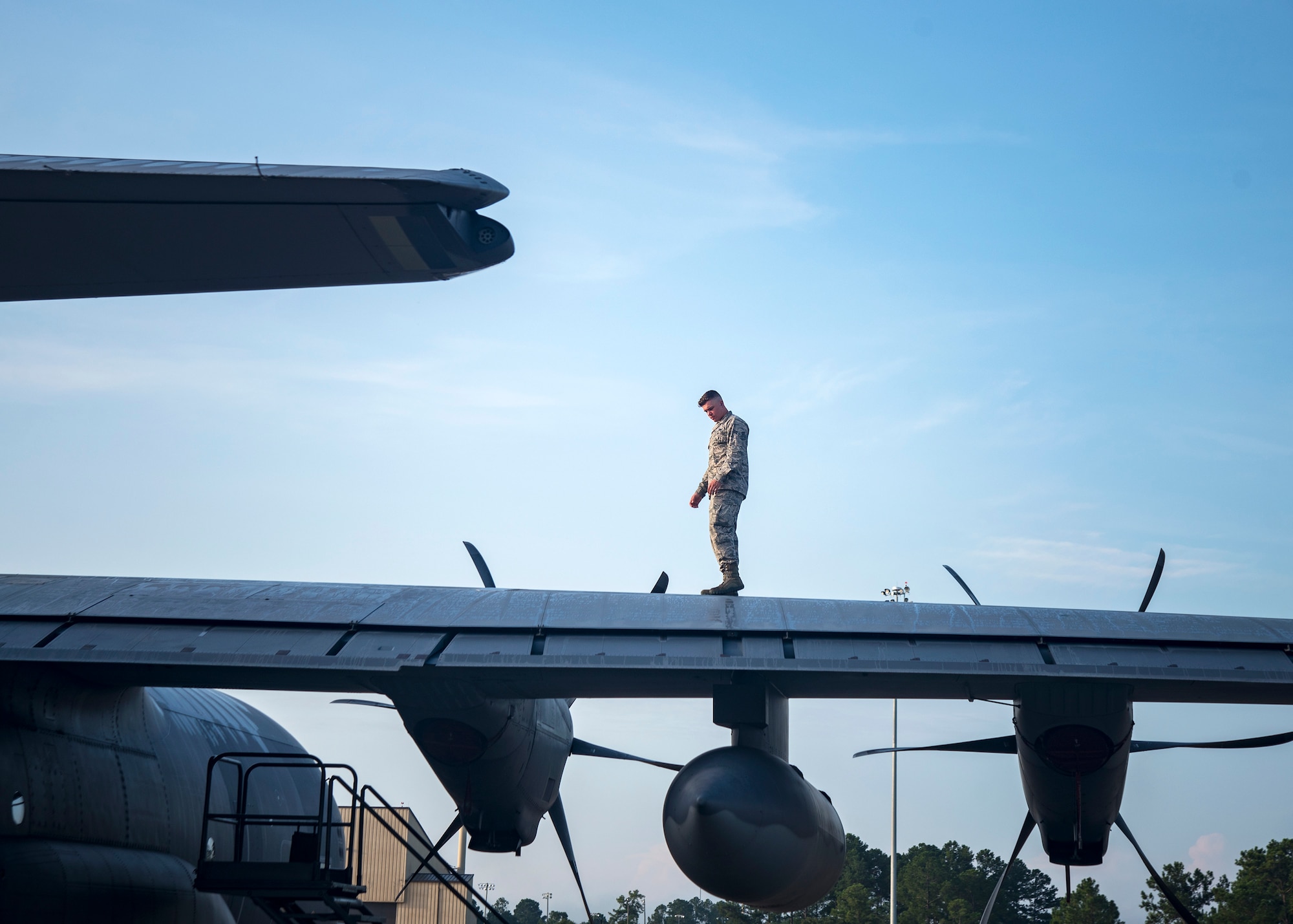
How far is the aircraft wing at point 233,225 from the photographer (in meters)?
4.98

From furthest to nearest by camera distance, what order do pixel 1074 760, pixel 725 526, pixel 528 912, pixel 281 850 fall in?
pixel 528 912 < pixel 281 850 < pixel 725 526 < pixel 1074 760

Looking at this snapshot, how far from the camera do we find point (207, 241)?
17.8ft

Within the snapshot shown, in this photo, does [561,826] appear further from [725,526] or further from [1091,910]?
[1091,910]

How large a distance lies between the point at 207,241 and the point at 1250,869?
5934 centimetres

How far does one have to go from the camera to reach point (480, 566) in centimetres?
1132

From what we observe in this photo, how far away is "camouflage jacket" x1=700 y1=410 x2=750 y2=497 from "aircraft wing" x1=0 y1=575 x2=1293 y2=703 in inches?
98.2

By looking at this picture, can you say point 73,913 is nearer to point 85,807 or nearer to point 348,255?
point 85,807

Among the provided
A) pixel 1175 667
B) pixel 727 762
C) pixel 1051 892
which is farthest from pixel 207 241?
pixel 1051 892

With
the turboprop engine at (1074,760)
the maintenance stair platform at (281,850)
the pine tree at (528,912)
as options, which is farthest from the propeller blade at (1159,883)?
the pine tree at (528,912)

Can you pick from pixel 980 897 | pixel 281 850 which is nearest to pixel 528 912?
pixel 980 897

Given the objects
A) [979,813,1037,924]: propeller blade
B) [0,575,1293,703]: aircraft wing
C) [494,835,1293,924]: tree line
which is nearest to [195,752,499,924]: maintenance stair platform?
[0,575,1293,703]: aircraft wing

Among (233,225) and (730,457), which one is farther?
(730,457)

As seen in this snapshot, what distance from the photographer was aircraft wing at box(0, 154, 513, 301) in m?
4.98

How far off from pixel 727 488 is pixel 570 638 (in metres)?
3.60
